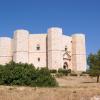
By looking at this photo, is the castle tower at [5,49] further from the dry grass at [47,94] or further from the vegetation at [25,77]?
the dry grass at [47,94]

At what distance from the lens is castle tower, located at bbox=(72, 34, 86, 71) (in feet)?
238

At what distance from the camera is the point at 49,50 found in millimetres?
69125

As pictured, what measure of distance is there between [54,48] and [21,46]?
6.95m

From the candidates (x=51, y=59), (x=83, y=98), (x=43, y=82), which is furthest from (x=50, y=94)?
(x=51, y=59)

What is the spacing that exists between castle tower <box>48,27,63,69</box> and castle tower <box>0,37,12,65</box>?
9.50 metres

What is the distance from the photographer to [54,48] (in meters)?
68.1

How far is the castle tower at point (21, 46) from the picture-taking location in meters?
69.4

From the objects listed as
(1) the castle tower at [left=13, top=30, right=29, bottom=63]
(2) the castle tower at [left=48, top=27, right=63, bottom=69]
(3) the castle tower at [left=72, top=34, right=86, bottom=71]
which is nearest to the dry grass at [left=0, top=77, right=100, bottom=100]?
(2) the castle tower at [left=48, top=27, right=63, bottom=69]

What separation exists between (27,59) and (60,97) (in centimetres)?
5496

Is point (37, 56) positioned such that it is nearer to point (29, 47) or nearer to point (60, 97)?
point (29, 47)

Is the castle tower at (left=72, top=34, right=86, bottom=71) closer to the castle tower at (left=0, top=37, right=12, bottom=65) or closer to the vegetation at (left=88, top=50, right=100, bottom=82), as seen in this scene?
the castle tower at (left=0, top=37, right=12, bottom=65)

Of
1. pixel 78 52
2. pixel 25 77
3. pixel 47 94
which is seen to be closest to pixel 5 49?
pixel 78 52

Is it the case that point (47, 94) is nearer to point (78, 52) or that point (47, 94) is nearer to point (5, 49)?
point (78, 52)

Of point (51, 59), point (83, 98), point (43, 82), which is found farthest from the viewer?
point (51, 59)
